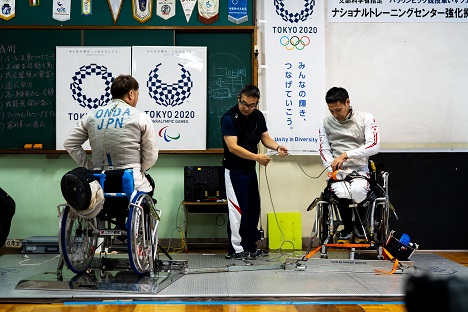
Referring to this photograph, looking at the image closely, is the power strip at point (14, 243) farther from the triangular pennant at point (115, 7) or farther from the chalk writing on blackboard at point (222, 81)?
the triangular pennant at point (115, 7)

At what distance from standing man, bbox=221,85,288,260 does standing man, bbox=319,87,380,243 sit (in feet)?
1.31

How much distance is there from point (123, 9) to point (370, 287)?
3.44 metres

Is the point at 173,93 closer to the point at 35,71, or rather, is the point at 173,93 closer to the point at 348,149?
the point at 35,71

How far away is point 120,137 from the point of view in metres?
3.79

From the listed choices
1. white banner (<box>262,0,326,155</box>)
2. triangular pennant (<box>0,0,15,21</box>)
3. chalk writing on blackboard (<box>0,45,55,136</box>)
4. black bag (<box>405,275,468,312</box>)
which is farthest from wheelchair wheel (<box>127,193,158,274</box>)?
triangular pennant (<box>0,0,15,21</box>)

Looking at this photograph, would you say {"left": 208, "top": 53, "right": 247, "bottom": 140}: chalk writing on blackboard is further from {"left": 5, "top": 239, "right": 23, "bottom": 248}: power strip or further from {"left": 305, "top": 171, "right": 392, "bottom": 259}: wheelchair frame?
{"left": 5, "top": 239, "right": 23, "bottom": 248}: power strip

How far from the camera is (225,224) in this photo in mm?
5590

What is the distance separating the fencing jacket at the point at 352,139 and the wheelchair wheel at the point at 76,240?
1.93m

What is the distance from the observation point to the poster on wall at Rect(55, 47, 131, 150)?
544 cm

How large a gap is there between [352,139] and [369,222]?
27.8 inches

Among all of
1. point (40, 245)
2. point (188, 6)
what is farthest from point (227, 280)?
point (188, 6)

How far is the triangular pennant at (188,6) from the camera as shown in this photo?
215 inches

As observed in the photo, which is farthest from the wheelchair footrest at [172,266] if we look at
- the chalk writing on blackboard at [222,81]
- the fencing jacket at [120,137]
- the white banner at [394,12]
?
the white banner at [394,12]

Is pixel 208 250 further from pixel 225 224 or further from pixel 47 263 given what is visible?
pixel 47 263
